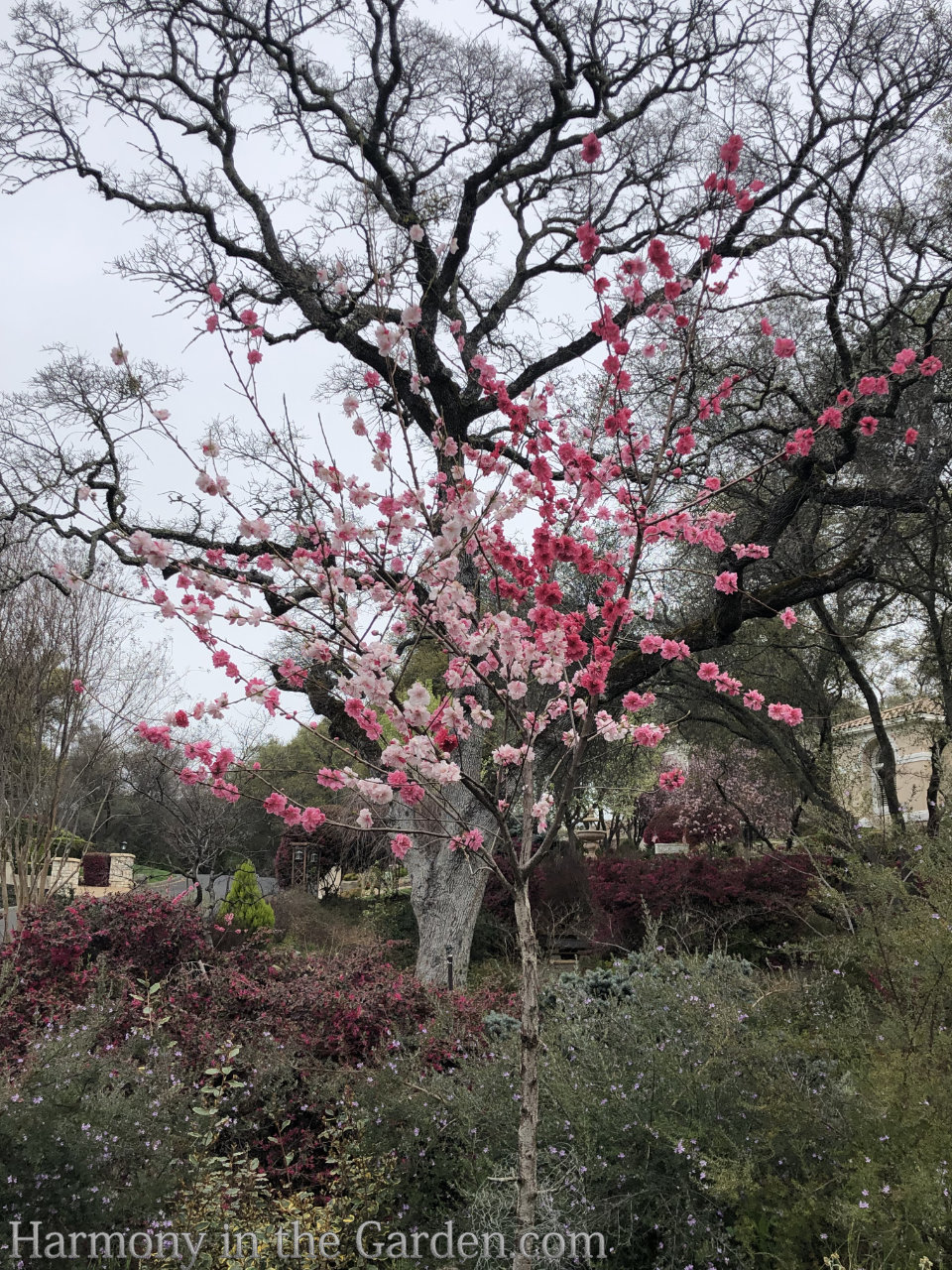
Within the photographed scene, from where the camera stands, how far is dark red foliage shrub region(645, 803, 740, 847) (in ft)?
70.0

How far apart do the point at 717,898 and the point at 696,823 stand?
13.1 m

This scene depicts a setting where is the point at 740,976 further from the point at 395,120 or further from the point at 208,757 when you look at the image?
the point at 395,120

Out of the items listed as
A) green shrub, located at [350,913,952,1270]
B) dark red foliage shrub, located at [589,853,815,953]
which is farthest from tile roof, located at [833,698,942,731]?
green shrub, located at [350,913,952,1270]

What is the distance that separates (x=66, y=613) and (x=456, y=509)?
11.3 metres

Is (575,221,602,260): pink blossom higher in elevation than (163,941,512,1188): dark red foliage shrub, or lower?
higher

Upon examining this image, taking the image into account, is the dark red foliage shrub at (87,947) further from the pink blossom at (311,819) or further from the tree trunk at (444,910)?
the pink blossom at (311,819)

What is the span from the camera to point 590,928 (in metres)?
10.5

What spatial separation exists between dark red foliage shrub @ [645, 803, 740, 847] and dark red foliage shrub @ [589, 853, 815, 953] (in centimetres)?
1037

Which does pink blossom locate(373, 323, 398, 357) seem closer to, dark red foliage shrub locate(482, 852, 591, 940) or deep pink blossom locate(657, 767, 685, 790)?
deep pink blossom locate(657, 767, 685, 790)

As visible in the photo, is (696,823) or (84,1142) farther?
(696,823)

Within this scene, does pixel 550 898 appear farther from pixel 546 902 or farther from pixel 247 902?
pixel 247 902

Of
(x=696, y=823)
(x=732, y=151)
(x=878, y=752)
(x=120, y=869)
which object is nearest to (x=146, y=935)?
(x=732, y=151)

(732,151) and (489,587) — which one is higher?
(732,151)

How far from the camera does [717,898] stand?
9.54 meters
